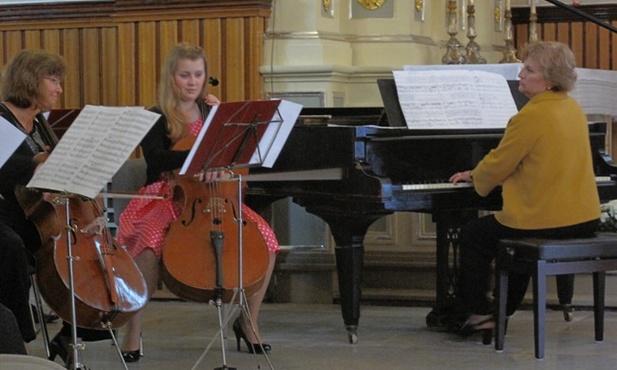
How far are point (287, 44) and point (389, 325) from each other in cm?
170

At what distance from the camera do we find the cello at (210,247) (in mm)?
4594

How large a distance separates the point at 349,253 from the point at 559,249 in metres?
0.92

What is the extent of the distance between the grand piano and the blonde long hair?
60 centimetres

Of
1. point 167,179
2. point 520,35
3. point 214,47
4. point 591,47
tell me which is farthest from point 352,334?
point 591,47

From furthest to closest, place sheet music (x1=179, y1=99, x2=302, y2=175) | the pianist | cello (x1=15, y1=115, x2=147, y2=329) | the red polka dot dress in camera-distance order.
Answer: the pianist < the red polka dot dress < sheet music (x1=179, y1=99, x2=302, y2=175) < cello (x1=15, y1=115, x2=147, y2=329)

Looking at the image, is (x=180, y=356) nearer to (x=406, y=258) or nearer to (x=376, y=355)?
(x=376, y=355)

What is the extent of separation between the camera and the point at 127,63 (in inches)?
273

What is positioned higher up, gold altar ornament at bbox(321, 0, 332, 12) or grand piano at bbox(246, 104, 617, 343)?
gold altar ornament at bbox(321, 0, 332, 12)

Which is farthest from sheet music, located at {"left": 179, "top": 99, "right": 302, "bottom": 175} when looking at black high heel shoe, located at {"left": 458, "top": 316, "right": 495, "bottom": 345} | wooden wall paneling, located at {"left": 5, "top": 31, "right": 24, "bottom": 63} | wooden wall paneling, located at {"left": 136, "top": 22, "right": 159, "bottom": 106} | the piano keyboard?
wooden wall paneling, located at {"left": 5, "top": 31, "right": 24, "bottom": 63}

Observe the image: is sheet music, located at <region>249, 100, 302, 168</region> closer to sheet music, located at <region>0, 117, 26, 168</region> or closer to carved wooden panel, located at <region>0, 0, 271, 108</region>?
sheet music, located at <region>0, 117, 26, 168</region>

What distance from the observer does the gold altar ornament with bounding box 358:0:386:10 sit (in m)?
6.89

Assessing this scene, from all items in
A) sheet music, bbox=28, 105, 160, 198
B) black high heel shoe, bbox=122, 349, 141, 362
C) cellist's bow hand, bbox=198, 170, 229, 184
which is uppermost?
sheet music, bbox=28, 105, 160, 198

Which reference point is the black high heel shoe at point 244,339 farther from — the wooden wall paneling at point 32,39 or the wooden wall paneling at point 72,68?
the wooden wall paneling at point 32,39

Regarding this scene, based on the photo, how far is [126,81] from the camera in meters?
6.96
